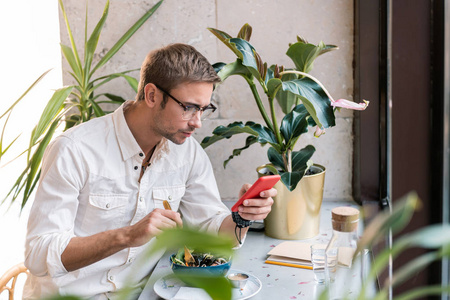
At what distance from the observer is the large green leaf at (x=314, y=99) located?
1655 millimetres

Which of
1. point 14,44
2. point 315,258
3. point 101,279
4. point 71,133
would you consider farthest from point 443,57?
point 14,44

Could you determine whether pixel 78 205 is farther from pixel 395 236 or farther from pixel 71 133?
pixel 395 236

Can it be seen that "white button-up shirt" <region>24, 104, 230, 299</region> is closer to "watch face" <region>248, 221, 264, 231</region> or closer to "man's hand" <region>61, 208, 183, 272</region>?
"man's hand" <region>61, 208, 183, 272</region>

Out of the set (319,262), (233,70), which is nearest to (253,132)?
(233,70)

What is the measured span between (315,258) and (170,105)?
72 centimetres

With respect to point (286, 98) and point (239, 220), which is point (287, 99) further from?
point (239, 220)

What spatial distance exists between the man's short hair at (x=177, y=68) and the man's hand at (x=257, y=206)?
0.45 m

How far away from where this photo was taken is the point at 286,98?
201 cm

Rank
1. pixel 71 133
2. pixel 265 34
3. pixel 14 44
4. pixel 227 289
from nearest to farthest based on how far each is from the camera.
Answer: pixel 227 289 < pixel 71 133 < pixel 265 34 < pixel 14 44

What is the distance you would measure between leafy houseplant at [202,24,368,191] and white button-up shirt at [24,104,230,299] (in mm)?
264

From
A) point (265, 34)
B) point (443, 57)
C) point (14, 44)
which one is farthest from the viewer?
point (14, 44)

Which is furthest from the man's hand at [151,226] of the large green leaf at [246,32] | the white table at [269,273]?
the large green leaf at [246,32]

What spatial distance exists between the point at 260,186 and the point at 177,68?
52 cm

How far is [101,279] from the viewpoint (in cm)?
177
